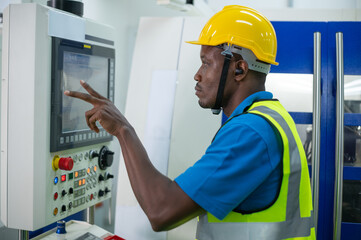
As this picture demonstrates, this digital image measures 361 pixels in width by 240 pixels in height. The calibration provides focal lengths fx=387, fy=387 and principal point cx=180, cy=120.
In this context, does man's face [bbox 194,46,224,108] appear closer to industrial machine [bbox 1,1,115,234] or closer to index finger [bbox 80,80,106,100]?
index finger [bbox 80,80,106,100]

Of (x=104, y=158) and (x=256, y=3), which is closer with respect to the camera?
(x=104, y=158)

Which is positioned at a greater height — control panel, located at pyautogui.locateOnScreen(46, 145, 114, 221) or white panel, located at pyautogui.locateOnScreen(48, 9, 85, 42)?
white panel, located at pyautogui.locateOnScreen(48, 9, 85, 42)

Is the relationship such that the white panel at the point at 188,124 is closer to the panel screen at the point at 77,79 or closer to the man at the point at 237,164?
the panel screen at the point at 77,79

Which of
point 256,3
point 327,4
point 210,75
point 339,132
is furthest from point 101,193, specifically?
point 327,4

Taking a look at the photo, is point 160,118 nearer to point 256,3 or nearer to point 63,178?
point 63,178

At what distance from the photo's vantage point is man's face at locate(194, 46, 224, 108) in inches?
44.4

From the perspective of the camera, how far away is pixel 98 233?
1.62 metres

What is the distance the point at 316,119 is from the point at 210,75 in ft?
3.06

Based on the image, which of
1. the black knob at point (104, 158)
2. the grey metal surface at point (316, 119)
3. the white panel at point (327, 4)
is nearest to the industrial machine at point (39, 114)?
the black knob at point (104, 158)

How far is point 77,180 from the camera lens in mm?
1530

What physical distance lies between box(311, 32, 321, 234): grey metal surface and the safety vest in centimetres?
83

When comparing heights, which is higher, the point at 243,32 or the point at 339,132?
the point at 243,32

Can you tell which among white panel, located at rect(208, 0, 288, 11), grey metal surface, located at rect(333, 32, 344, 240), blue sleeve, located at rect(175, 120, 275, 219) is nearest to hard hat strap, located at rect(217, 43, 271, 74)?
blue sleeve, located at rect(175, 120, 275, 219)

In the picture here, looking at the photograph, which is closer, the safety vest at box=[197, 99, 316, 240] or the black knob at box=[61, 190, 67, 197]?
the safety vest at box=[197, 99, 316, 240]
